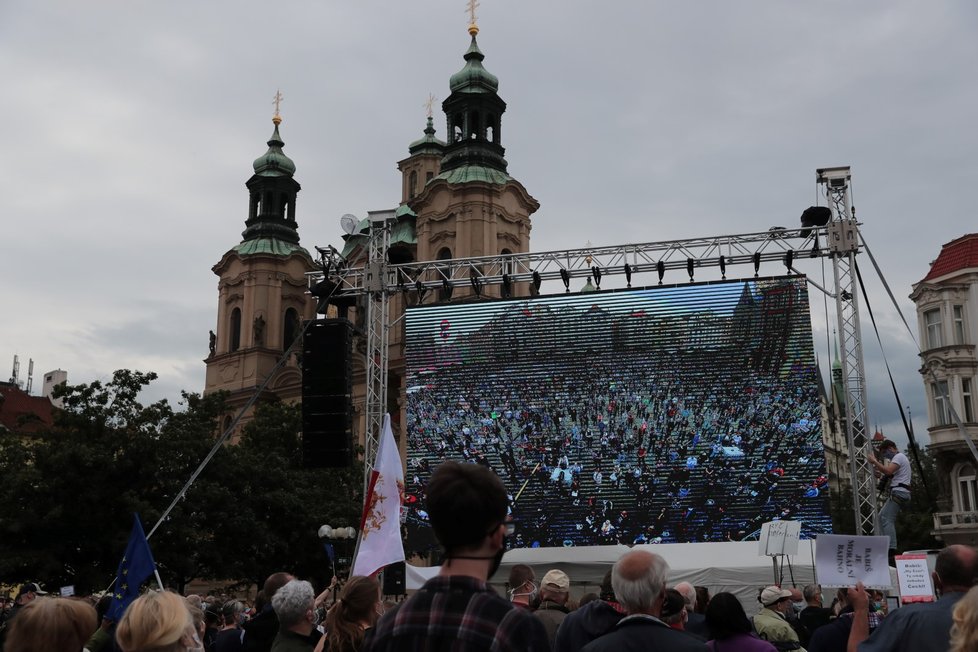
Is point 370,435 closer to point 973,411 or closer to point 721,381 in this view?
point 721,381

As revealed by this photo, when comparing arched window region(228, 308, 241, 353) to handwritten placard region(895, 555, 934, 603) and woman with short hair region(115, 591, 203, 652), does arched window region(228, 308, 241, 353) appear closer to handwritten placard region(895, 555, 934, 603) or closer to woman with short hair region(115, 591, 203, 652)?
handwritten placard region(895, 555, 934, 603)

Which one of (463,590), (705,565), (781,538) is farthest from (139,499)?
(463,590)

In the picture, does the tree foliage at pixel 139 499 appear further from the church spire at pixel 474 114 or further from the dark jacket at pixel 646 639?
the dark jacket at pixel 646 639

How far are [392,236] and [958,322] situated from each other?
25.2 m

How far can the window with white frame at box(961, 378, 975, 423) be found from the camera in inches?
1409

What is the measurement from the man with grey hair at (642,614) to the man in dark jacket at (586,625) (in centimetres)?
64

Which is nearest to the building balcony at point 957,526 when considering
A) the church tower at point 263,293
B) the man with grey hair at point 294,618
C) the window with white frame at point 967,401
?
the window with white frame at point 967,401

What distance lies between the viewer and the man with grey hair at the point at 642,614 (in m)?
3.36

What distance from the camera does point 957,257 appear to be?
36656mm

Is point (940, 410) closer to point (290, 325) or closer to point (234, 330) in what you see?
point (290, 325)

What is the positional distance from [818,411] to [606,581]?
1600 centimetres

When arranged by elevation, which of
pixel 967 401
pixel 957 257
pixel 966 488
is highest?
pixel 957 257

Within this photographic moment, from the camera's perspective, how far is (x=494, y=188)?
3809 centimetres

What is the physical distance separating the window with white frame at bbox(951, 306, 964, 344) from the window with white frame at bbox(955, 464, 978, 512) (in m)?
4.57
